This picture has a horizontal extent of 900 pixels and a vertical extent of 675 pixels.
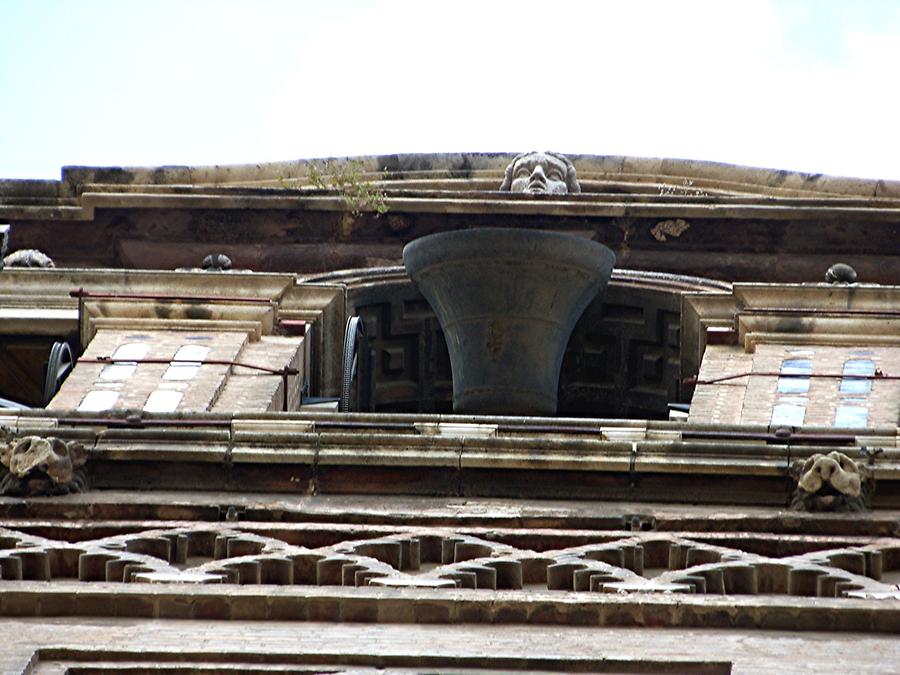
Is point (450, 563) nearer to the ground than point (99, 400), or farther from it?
nearer to the ground

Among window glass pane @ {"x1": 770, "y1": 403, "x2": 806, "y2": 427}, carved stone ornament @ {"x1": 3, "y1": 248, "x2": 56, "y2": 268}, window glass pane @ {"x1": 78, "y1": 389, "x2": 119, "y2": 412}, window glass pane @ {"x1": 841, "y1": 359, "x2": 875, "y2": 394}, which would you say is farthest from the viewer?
carved stone ornament @ {"x1": 3, "y1": 248, "x2": 56, "y2": 268}

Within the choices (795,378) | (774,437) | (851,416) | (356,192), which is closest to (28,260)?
(356,192)

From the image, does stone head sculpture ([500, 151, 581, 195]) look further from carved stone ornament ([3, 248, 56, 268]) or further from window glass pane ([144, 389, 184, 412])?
window glass pane ([144, 389, 184, 412])

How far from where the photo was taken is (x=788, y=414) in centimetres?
2709

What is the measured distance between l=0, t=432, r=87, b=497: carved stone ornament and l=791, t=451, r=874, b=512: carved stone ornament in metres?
4.15

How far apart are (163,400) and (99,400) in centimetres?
46

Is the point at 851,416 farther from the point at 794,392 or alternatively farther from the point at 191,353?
the point at 191,353

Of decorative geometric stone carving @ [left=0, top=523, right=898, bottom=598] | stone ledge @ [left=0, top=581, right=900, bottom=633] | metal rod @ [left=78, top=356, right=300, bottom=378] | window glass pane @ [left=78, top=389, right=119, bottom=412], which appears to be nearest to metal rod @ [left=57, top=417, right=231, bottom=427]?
decorative geometric stone carving @ [left=0, top=523, right=898, bottom=598]

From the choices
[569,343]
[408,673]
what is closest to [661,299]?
[569,343]

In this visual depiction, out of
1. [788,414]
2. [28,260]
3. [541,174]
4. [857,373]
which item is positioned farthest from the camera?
[541,174]

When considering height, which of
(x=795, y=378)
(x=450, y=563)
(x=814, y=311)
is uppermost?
(x=814, y=311)

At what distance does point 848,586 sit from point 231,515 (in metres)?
3.83

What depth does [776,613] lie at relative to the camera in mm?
19484

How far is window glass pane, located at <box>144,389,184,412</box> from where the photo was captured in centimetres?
2711
